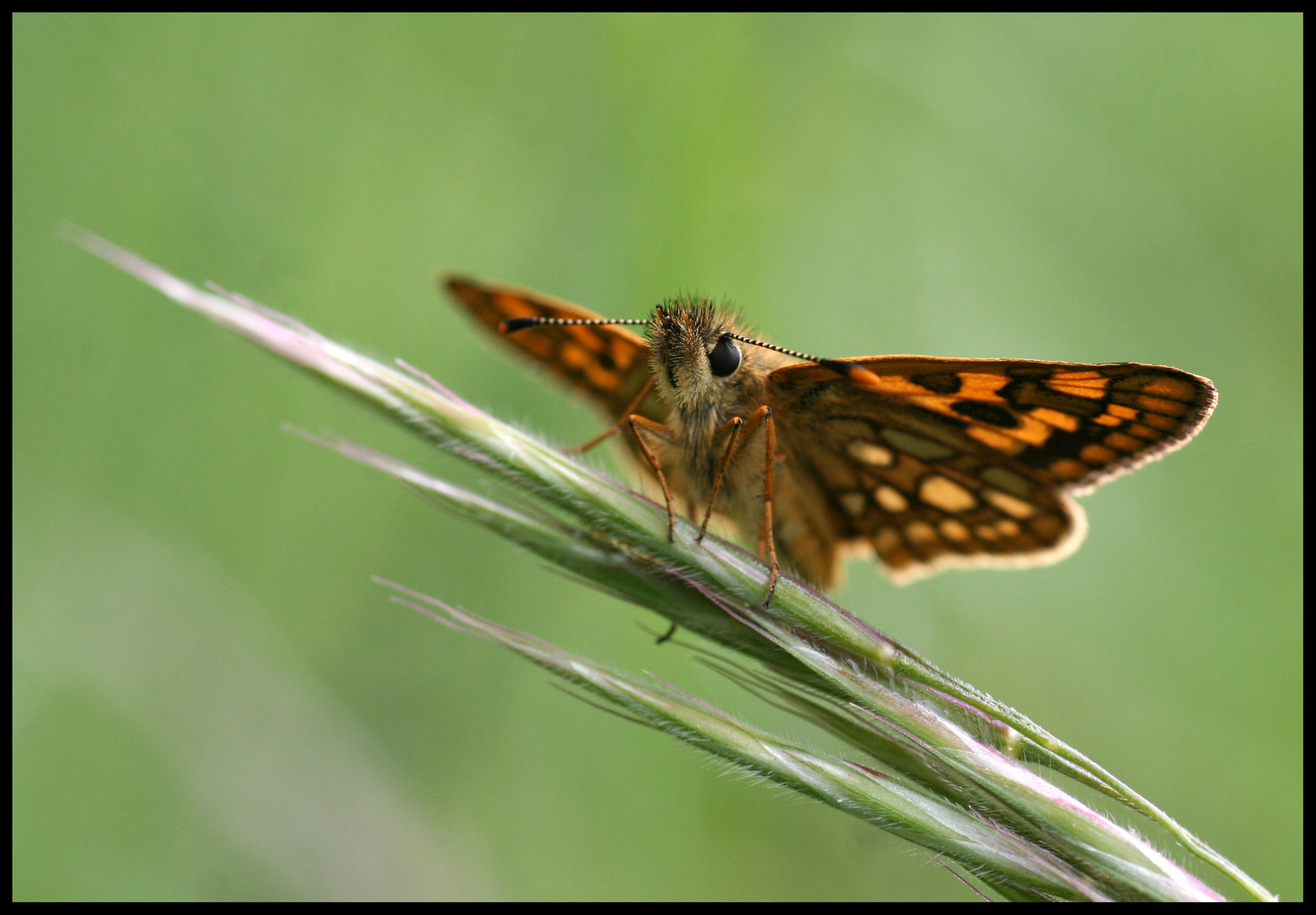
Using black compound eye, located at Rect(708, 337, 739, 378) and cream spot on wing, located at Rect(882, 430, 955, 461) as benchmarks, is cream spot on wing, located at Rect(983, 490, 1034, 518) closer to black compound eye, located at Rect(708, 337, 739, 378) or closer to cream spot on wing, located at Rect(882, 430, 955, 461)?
cream spot on wing, located at Rect(882, 430, 955, 461)

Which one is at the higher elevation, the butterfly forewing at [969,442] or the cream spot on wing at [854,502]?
the butterfly forewing at [969,442]

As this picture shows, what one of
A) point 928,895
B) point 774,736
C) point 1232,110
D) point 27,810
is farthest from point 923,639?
point 27,810

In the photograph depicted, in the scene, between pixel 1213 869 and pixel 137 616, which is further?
pixel 137 616

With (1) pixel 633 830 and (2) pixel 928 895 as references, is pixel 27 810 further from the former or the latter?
(2) pixel 928 895

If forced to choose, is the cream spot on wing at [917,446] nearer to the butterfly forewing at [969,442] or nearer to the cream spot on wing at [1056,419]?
the butterfly forewing at [969,442]

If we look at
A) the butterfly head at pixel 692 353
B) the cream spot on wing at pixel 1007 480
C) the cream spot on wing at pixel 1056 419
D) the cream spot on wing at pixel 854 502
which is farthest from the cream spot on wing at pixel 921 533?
the butterfly head at pixel 692 353

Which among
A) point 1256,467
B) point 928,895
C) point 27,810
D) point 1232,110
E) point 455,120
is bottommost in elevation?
point 27,810
